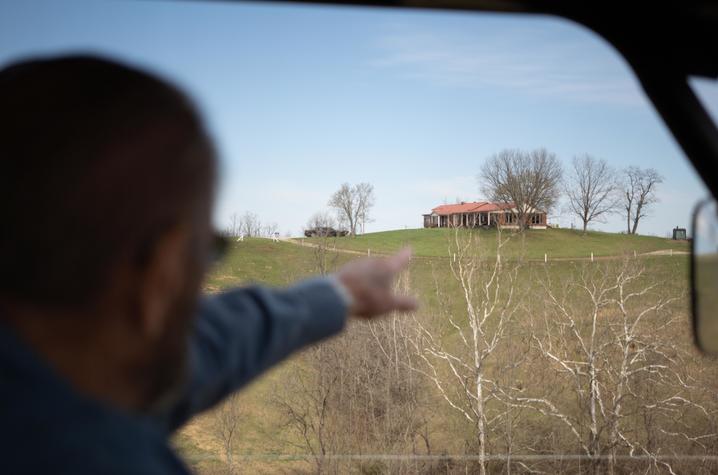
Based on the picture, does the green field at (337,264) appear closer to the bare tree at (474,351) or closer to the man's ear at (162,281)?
the bare tree at (474,351)

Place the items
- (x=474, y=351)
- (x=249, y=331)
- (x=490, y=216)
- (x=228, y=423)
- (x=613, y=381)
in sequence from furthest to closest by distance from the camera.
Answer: (x=490, y=216) → (x=474, y=351) → (x=228, y=423) → (x=613, y=381) → (x=249, y=331)

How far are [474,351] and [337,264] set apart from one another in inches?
278

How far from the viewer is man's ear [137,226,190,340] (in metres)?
0.52

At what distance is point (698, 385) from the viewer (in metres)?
22.5

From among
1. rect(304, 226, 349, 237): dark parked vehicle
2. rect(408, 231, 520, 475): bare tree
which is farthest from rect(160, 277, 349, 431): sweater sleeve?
rect(304, 226, 349, 237): dark parked vehicle

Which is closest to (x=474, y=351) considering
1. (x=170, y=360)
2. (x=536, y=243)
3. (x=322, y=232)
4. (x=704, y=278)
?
(x=322, y=232)

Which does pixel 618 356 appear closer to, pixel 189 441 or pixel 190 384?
pixel 189 441

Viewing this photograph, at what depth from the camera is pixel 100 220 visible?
503mm

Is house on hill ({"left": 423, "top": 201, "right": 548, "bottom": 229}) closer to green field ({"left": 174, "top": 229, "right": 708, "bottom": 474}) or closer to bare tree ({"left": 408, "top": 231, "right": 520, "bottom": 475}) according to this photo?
green field ({"left": 174, "top": 229, "right": 708, "bottom": 474})

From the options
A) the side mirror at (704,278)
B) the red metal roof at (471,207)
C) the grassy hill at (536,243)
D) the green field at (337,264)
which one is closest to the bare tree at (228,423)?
the green field at (337,264)

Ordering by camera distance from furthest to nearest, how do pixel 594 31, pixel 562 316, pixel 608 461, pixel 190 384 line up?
pixel 562 316
pixel 608 461
pixel 594 31
pixel 190 384

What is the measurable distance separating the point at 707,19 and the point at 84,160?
3.92 ft

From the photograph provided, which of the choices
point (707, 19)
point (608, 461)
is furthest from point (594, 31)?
point (608, 461)

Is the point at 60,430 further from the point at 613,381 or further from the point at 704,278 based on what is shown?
the point at 613,381
